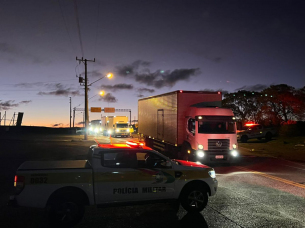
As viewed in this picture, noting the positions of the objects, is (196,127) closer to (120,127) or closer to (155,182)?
(155,182)

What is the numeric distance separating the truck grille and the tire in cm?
693

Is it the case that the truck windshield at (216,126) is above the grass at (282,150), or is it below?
above

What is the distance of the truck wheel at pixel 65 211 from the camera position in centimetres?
549

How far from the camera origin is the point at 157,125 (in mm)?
18234

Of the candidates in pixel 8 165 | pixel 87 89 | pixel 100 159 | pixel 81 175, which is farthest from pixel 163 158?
pixel 87 89

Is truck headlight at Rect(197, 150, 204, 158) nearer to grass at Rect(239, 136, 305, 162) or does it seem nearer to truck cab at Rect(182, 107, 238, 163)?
truck cab at Rect(182, 107, 238, 163)

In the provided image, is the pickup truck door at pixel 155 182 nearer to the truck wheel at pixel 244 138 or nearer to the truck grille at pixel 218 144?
the truck grille at pixel 218 144

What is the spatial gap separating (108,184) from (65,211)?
3.28ft

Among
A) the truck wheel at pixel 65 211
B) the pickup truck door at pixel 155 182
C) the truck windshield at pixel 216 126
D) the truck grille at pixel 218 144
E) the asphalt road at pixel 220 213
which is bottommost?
the asphalt road at pixel 220 213

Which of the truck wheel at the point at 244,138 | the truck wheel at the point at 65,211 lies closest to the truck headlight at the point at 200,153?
the truck wheel at the point at 65,211

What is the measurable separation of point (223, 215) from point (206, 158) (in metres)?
6.87

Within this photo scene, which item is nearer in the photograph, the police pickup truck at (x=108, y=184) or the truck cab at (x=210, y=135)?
the police pickup truck at (x=108, y=184)

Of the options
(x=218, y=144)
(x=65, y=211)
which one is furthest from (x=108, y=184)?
(x=218, y=144)

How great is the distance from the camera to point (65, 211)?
18.2 feet
